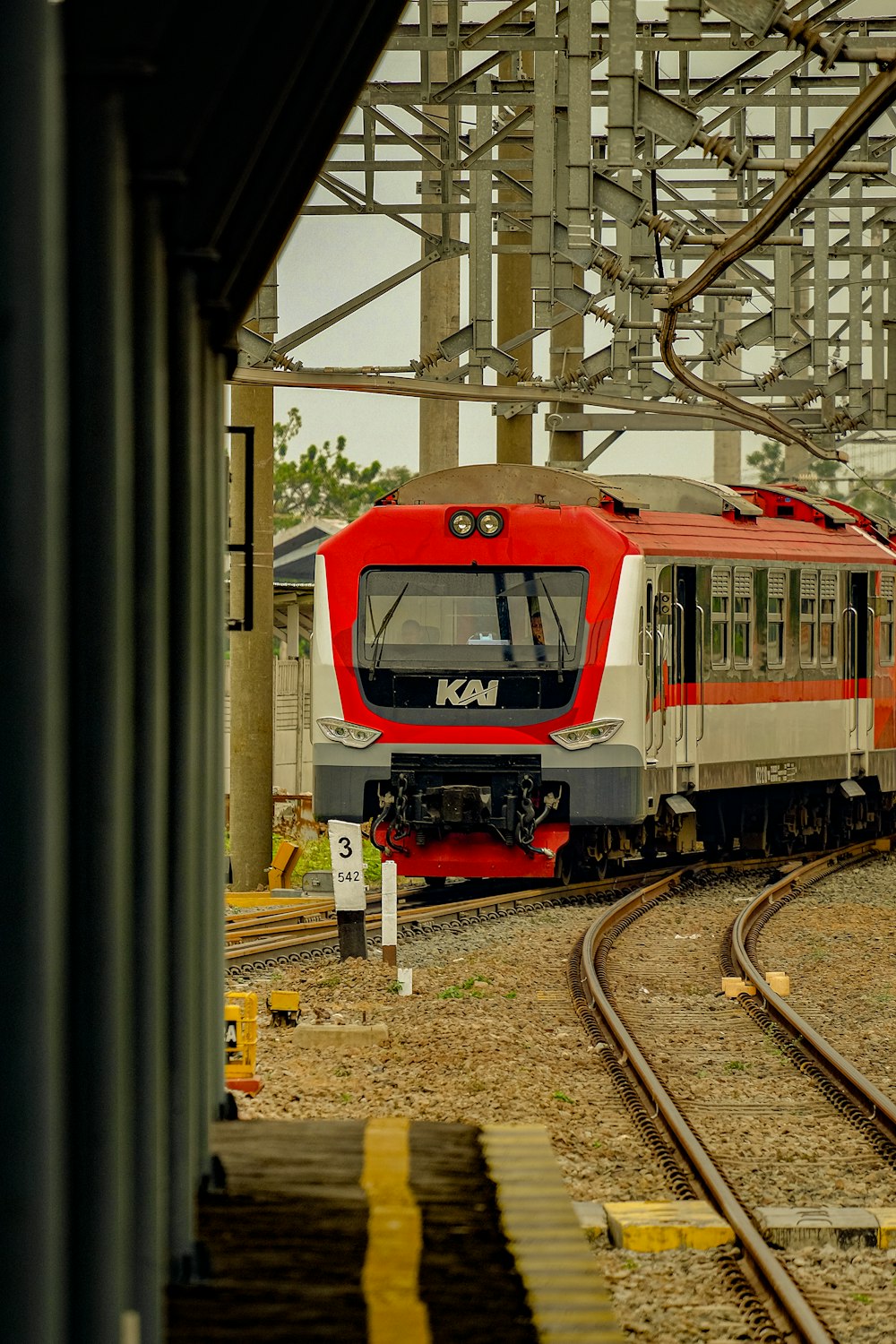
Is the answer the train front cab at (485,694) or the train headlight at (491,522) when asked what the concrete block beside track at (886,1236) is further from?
the train headlight at (491,522)

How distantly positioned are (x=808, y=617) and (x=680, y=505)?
176 cm

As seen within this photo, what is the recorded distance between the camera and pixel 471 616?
16719 mm

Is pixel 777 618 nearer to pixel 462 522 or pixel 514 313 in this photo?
pixel 462 522

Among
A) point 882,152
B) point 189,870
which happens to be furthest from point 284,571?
point 189,870

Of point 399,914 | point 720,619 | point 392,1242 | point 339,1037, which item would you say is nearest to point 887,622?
point 720,619

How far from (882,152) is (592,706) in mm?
7068

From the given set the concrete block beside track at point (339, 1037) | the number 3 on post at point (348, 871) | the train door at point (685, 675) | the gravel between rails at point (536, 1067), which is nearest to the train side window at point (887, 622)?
the train door at point (685, 675)

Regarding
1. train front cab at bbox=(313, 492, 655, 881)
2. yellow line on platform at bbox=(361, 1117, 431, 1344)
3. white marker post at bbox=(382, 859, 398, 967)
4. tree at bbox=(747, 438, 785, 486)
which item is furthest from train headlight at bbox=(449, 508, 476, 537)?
tree at bbox=(747, 438, 785, 486)

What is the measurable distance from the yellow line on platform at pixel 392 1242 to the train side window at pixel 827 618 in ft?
49.3

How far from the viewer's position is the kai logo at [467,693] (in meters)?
16.6

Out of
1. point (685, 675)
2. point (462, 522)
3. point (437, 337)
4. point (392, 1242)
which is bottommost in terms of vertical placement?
point (392, 1242)

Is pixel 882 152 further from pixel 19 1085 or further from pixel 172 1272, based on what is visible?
pixel 19 1085

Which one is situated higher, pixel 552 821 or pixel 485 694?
pixel 485 694

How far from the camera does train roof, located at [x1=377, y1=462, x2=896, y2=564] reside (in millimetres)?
17172
